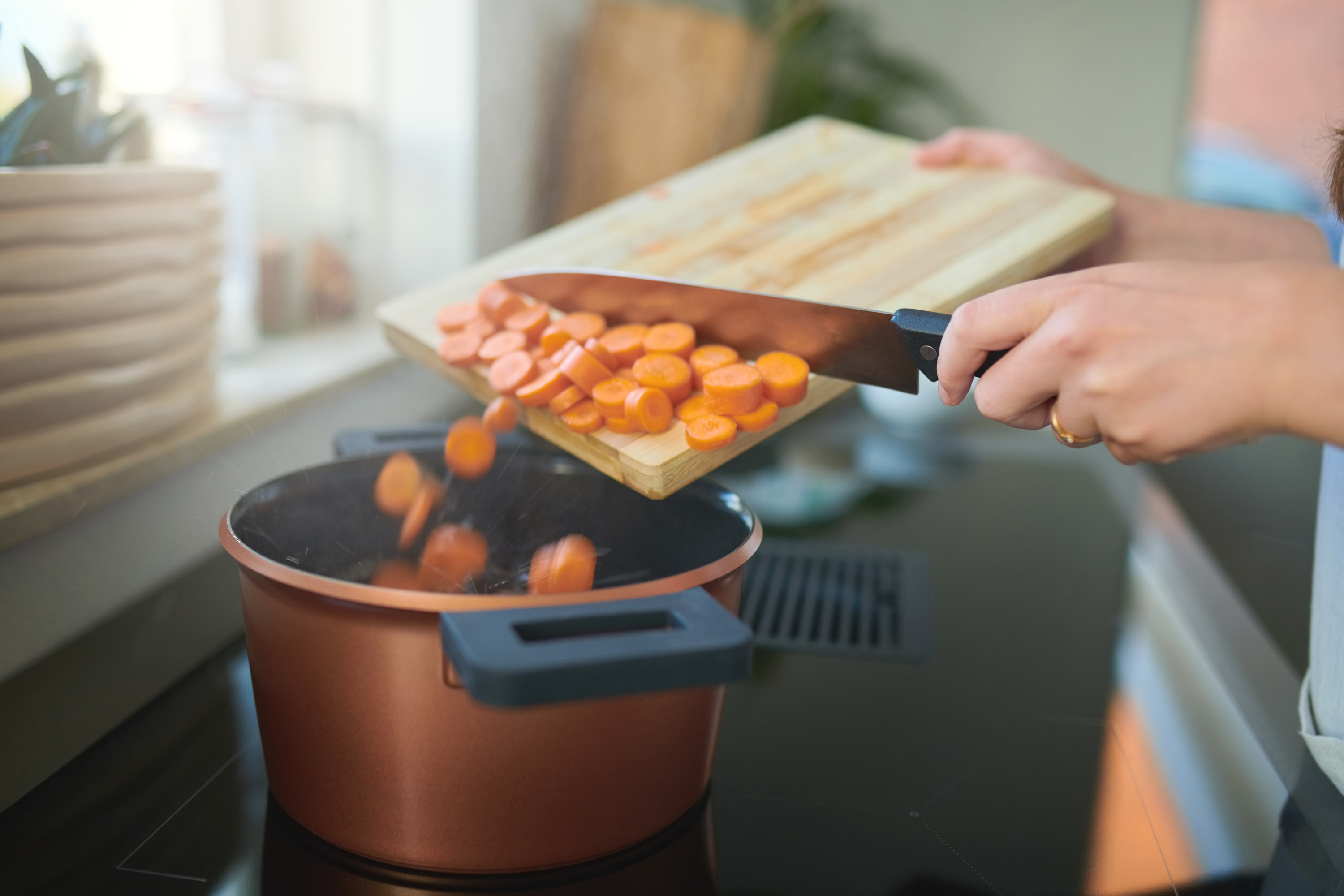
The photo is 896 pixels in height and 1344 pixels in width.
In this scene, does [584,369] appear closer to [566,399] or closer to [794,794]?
[566,399]

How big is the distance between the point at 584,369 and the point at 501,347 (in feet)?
0.30

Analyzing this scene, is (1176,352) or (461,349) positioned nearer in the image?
(1176,352)

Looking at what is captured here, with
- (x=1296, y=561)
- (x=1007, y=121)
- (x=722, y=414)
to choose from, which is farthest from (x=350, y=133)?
(x=1007, y=121)

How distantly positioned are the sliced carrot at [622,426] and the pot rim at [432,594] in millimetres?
158

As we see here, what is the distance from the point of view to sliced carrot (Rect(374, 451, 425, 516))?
67 cm

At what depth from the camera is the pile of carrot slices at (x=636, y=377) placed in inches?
25.0

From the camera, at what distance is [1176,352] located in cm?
49

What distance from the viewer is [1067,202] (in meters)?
0.86

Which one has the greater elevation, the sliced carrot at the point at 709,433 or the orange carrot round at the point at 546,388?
the orange carrot round at the point at 546,388

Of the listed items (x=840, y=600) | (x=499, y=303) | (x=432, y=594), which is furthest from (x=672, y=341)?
(x=840, y=600)

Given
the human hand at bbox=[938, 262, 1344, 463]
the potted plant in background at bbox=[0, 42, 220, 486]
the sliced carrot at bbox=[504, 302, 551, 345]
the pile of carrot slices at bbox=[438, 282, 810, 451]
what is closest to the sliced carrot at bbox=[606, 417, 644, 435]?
the pile of carrot slices at bbox=[438, 282, 810, 451]

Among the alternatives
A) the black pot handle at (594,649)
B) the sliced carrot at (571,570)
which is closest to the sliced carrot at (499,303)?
the sliced carrot at (571,570)

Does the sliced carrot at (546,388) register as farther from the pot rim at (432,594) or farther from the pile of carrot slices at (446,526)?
the pot rim at (432,594)

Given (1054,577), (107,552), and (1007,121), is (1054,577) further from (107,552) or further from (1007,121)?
(1007,121)
